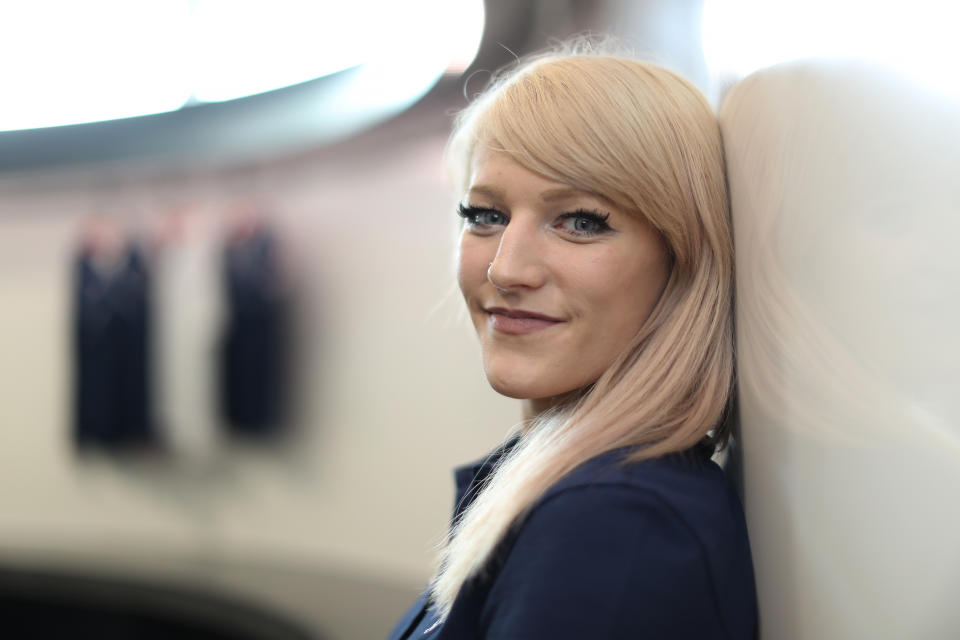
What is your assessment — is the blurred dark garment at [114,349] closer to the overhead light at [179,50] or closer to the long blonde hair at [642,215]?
the overhead light at [179,50]

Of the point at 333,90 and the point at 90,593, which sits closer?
the point at 90,593

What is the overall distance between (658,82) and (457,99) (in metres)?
2.13

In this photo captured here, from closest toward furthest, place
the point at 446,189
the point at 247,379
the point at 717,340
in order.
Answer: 1. the point at 717,340
2. the point at 446,189
3. the point at 247,379

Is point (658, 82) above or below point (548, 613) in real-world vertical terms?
above

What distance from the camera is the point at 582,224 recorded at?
0.88m

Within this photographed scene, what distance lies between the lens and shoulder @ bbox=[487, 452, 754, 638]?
624 mm

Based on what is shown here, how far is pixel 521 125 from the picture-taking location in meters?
0.88

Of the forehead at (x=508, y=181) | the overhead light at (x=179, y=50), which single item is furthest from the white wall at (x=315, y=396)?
the forehead at (x=508, y=181)

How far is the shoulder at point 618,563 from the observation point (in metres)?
0.62

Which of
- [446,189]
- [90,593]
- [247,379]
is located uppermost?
[446,189]

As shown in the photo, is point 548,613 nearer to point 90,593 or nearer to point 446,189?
point 446,189

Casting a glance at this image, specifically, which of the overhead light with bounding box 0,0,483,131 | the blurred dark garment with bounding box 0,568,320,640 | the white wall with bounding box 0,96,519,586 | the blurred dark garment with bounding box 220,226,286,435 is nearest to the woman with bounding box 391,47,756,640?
the blurred dark garment with bounding box 0,568,320,640

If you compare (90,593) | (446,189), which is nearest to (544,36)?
(446,189)

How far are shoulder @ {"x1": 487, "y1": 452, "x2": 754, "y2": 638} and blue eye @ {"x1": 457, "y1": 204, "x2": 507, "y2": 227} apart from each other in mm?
378
